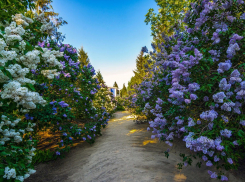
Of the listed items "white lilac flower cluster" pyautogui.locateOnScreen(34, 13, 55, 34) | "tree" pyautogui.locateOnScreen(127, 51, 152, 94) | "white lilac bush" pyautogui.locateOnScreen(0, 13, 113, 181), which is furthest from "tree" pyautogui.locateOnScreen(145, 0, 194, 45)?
"white lilac flower cluster" pyautogui.locateOnScreen(34, 13, 55, 34)

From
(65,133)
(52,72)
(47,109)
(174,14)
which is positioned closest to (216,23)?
(52,72)

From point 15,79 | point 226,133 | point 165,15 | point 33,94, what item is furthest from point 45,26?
point 165,15

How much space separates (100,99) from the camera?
1009 cm

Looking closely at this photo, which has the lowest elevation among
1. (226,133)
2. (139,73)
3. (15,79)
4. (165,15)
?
(226,133)

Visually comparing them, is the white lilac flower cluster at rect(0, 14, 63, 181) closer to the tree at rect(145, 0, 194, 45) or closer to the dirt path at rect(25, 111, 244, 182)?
the dirt path at rect(25, 111, 244, 182)

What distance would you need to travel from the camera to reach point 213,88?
272 centimetres

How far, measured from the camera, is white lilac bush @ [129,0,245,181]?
2.11 meters

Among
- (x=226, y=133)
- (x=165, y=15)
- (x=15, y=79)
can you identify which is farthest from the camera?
(x=165, y=15)

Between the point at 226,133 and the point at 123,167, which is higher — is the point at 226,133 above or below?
above

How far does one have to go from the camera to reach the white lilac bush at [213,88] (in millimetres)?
2107

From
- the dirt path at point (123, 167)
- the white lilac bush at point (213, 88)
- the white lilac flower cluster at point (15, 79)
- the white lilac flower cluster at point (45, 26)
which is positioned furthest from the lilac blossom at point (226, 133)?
the white lilac flower cluster at point (45, 26)

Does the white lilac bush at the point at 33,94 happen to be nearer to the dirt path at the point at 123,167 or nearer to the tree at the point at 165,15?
the dirt path at the point at 123,167

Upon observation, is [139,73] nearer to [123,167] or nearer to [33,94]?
[123,167]

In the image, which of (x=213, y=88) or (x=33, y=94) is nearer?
(x=33, y=94)
